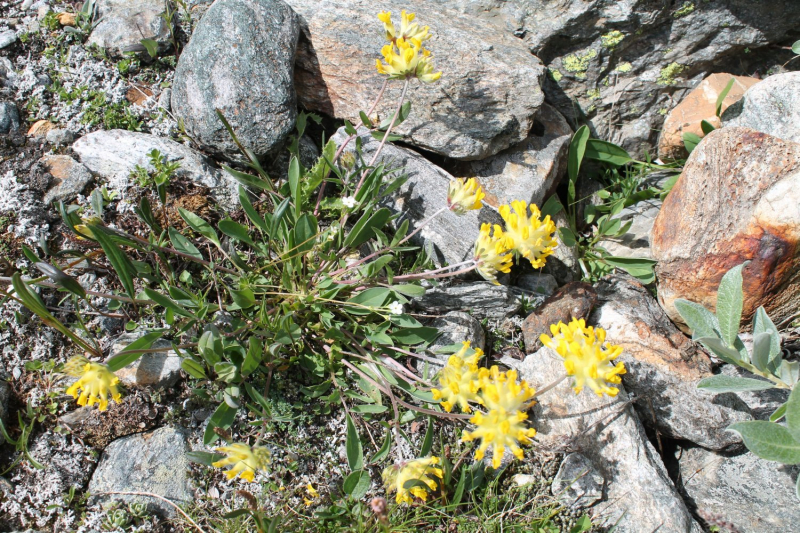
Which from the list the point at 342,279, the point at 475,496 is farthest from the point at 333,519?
the point at 342,279

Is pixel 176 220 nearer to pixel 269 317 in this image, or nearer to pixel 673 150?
pixel 269 317

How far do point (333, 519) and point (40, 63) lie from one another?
3526mm

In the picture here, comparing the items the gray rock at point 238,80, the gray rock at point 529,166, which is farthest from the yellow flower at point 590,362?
the gray rock at point 238,80

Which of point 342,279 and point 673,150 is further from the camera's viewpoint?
point 673,150

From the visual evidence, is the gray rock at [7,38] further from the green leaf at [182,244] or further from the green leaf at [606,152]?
the green leaf at [606,152]

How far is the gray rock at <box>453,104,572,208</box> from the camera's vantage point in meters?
4.05

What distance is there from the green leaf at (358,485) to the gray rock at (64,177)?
234 centimetres

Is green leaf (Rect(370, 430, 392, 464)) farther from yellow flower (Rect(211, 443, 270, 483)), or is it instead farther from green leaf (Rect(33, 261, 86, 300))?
green leaf (Rect(33, 261, 86, 300))

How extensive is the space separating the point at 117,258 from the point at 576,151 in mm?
3180

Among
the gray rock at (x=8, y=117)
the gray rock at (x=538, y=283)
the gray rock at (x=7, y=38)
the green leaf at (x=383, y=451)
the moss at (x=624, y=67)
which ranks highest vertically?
the gray rock at (x=7, y=38)

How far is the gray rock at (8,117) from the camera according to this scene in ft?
11.9

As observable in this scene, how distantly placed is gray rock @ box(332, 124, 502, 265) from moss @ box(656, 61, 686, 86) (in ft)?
5.88

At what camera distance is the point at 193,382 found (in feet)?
10.6

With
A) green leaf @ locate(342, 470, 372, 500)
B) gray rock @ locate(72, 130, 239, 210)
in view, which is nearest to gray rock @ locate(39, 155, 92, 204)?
gray rock @ locate(72, 130, 239, 210)
